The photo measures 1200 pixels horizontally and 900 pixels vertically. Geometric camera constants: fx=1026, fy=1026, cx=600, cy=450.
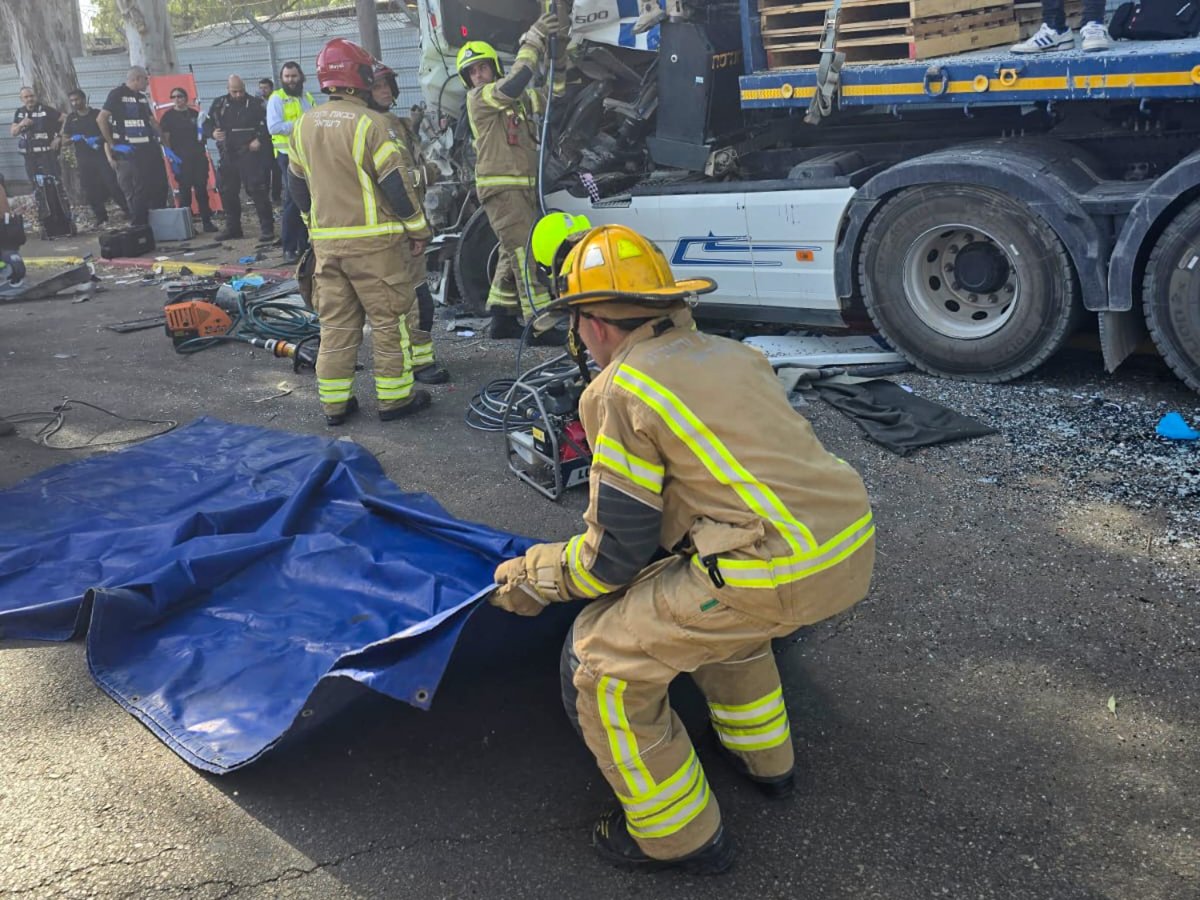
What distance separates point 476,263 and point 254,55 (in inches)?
476

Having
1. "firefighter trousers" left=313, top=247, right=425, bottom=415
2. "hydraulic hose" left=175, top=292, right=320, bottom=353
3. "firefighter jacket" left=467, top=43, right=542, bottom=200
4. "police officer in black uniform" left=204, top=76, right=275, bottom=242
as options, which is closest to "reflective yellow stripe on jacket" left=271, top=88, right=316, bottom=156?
"police officer in black uniform" left=204, top=76, right=275, bottom=242

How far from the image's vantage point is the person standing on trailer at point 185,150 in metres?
14.3

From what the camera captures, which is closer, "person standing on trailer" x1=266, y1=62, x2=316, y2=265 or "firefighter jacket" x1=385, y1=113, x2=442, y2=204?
"firefighter jacket" x1=385, y1=113, x2=442, y2=204

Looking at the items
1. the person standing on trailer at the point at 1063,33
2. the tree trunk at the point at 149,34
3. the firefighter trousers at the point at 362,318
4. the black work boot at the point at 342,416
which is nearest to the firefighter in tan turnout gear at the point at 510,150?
the firefighter trousers at the point at 362,318

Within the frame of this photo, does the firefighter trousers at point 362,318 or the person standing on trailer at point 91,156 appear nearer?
the firefighter trousers at point 362,318

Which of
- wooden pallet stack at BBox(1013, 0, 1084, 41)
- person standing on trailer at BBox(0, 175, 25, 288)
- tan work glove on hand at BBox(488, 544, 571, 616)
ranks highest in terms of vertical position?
wooden pallet stack at BBox(1013, 0, 1084, 41)

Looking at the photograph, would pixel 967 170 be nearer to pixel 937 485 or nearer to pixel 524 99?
pixel 937 485

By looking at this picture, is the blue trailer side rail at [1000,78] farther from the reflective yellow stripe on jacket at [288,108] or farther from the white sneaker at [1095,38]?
the reflective yellow stripe on jacket at [288,108]

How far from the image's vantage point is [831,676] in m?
3.42

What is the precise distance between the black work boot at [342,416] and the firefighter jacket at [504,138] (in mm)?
2142

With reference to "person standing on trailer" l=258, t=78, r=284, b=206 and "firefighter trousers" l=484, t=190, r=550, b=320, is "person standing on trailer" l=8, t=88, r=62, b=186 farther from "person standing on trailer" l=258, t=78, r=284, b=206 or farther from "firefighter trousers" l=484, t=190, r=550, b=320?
"firefighter trousers" l=484, t=190, r=550, b=320

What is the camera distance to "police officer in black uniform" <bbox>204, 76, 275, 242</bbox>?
13531 mm

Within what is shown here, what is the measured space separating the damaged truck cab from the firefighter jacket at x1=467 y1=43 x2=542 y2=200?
22cm

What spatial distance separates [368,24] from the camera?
13.1m
